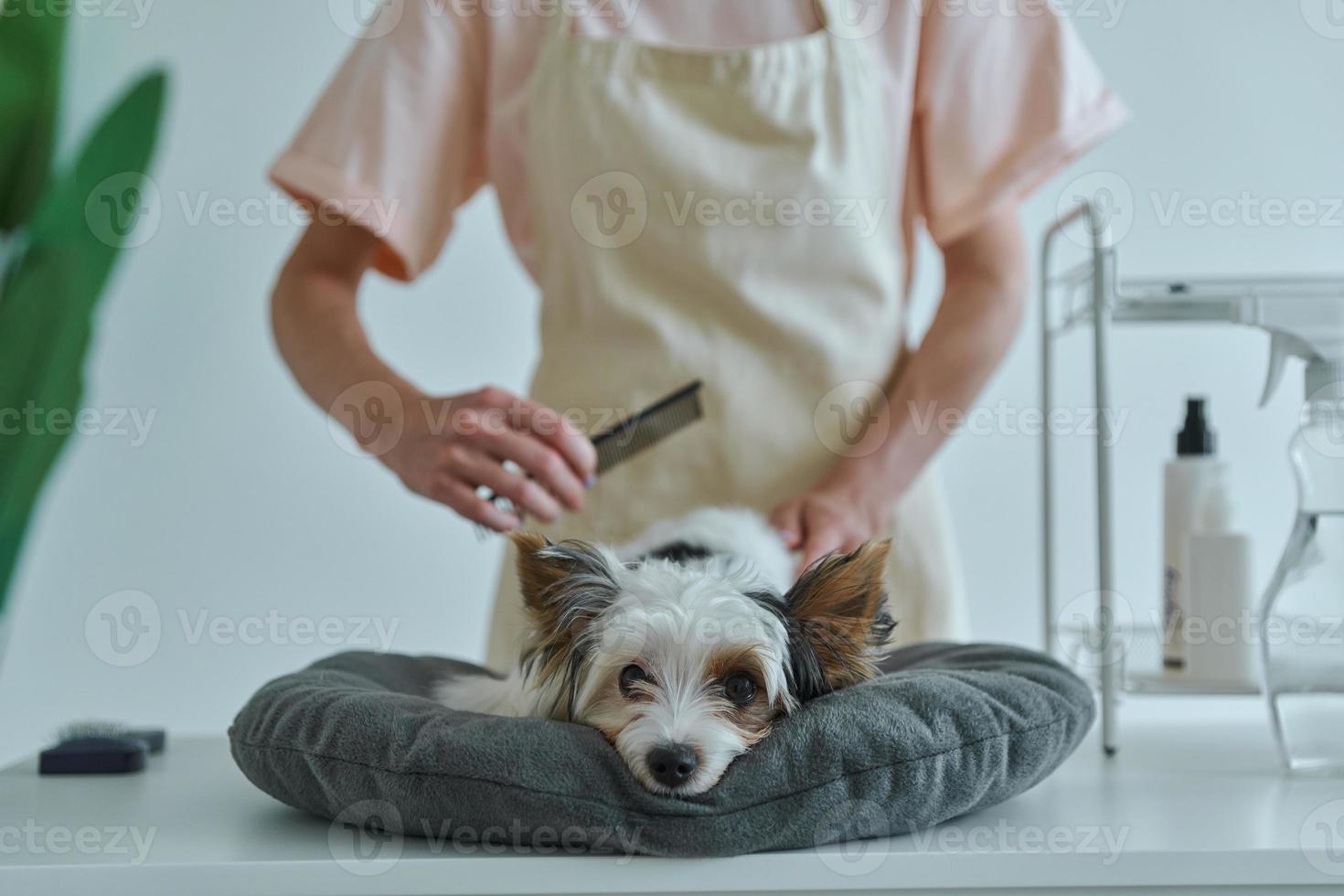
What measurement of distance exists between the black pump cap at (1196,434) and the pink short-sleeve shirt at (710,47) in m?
0.31

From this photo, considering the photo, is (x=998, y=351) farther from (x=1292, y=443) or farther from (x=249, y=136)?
(x=249, y=136)

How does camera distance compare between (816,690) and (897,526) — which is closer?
(816,690)

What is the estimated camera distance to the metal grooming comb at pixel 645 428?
48.9 inches

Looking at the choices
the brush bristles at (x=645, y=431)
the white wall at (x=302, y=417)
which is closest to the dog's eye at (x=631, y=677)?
the brush bristles at (x=645, y=431)

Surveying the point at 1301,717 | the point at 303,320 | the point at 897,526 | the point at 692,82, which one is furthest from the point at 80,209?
the point at 1301,717

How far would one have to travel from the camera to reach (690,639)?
79cm

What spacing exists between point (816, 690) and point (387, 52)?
0.99 metres

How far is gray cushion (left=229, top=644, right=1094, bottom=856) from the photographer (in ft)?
2.38

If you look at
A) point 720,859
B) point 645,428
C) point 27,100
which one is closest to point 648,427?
point 645,428

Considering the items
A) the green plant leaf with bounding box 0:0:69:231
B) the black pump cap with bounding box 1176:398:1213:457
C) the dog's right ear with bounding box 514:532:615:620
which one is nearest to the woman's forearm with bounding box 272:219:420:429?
the dog's right ear with bounding box 514:532:615:620

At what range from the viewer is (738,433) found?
1376mm

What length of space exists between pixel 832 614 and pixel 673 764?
0.17m

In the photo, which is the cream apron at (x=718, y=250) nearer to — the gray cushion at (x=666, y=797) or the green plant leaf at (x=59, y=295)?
the gray cushion at (x=666, y=797)

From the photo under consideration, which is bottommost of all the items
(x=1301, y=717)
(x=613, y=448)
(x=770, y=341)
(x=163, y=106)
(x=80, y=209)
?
(x=1301, y=717)
